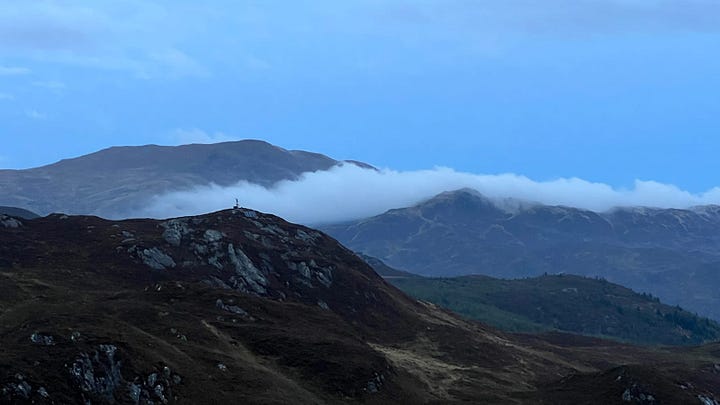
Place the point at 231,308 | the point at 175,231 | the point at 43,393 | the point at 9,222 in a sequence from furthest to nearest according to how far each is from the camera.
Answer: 1. the point at 175,231
2. the point at 9,222
3. the point at 231,308
4. the point at 43,393

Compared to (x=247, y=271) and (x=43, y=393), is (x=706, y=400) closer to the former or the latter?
(x=247, y=271)

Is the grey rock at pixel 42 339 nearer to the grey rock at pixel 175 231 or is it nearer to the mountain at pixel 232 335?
the mountain at pixel 232 335

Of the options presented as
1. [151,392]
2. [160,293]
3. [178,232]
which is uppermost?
[178,232]

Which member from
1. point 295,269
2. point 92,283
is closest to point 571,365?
point 295,269

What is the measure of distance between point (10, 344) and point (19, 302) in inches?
1296

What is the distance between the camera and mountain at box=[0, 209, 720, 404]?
83.8 metres

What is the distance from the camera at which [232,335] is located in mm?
113938

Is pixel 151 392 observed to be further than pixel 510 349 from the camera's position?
No

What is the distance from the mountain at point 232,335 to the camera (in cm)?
8381

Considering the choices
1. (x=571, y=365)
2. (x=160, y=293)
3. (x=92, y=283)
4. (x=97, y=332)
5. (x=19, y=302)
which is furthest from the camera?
(x=571, y=365)

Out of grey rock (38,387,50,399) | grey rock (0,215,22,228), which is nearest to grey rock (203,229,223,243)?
grey rock (0,215,22,228)

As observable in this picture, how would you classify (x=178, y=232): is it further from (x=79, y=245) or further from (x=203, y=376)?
(x=203, y=376)

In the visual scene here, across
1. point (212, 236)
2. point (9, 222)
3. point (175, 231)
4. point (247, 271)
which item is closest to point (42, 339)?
point (247, 271)

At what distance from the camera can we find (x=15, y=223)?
163625mm
